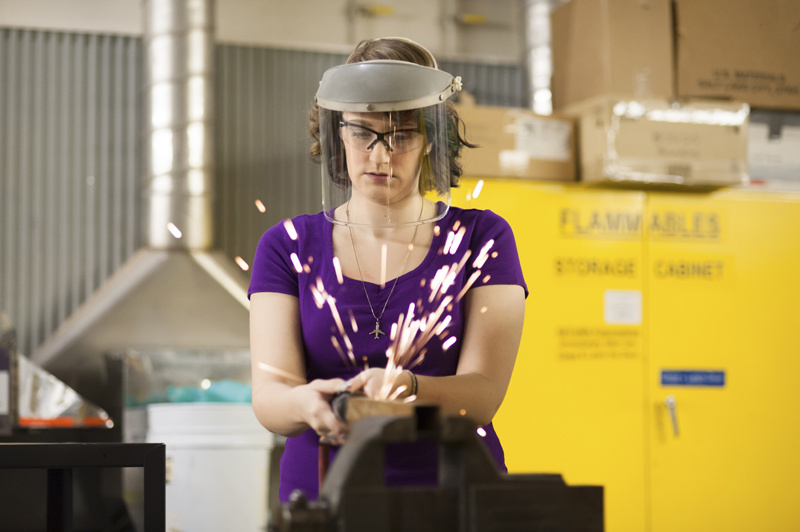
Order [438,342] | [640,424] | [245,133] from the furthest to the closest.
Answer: [245,133] → [640,424] → [438,342]

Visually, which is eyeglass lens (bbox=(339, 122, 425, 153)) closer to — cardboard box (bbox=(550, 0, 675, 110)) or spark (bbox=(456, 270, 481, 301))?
spark (bbox=(456, 270, 481, 301))

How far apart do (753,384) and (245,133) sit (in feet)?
7.70

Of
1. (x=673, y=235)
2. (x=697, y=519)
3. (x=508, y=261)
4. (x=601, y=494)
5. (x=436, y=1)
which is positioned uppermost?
(x=436, y=1)

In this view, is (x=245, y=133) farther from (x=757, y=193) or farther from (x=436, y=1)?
(x=757, y=193)

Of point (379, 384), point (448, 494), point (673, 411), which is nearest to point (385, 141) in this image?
point (379, 384)

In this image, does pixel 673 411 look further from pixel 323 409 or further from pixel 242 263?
pixel 323 409

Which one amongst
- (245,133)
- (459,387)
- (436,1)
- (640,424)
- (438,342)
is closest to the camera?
(459,387)

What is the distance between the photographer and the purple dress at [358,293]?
122 cm

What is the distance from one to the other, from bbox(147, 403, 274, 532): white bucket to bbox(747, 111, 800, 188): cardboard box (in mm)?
2207

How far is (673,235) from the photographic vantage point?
3.02 metres

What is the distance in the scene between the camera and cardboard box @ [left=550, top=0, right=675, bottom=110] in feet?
9.73

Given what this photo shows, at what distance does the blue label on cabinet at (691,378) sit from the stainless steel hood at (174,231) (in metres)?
1.62

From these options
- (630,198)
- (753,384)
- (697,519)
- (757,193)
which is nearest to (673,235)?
(630,198)

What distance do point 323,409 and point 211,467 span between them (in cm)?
205
